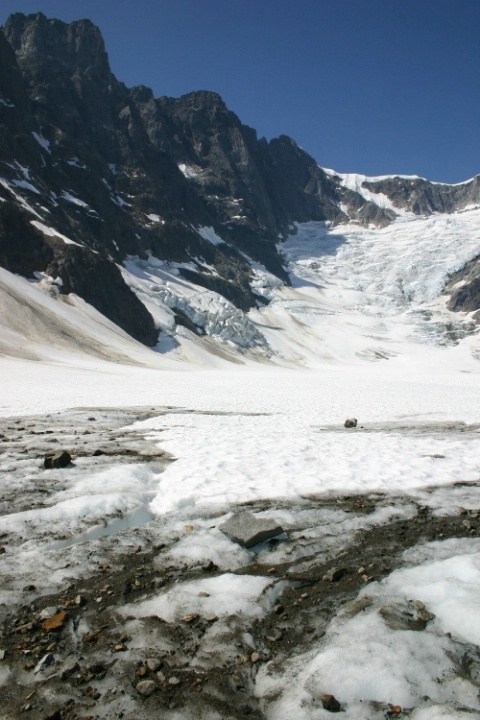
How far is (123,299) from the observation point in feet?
320

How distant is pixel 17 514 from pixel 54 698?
3993 millimetres

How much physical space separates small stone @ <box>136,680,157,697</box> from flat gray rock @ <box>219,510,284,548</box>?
2.70 metres

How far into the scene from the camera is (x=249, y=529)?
6.75m

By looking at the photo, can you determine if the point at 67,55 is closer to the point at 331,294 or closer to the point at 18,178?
the point at 18,178

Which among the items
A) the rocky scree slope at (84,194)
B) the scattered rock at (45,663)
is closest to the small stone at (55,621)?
the scattered rock at (45,663)

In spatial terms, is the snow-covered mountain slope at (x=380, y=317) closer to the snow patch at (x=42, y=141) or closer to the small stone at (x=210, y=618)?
the snow patch at (x=42, y=141)

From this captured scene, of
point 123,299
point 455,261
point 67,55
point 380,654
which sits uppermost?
point 67,55

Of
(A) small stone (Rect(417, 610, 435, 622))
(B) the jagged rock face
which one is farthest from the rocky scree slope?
(A) small stone (Rect(417, 610, 435, 622))

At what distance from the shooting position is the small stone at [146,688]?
392 cm

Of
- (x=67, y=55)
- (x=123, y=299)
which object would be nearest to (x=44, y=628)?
(x=123, y=299)

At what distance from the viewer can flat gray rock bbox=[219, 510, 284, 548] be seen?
6609 mm

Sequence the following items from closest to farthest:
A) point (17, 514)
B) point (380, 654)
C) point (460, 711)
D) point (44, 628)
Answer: point (460, 711) → point (380, 654) → point (44, 628) → point (17, 514)

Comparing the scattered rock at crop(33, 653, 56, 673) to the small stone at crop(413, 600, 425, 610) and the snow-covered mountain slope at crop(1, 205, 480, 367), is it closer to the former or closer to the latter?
the small stone at crop(413, 600, 425, 610)

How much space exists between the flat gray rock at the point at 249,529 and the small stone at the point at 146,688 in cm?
270
